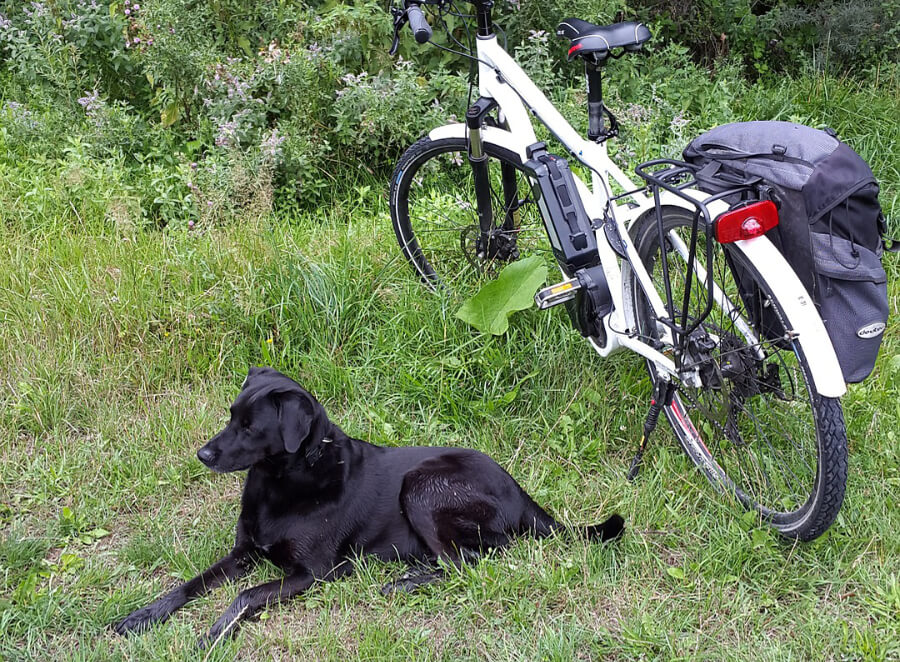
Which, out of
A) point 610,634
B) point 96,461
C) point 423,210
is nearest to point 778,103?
point 423,210

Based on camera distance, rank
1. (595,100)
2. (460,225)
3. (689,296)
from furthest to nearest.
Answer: (460,225)
(595,100)
(689,296)

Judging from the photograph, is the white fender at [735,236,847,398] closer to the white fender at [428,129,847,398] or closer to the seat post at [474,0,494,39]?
the white fender at [428,129,847,398]

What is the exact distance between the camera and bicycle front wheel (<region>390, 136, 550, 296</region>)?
4.04 m

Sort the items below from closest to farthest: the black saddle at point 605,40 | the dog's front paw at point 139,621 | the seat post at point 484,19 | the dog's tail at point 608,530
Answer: the dog's front paw at point 139,621
the dog's tail at point 608,530
the black saddle at point 605,40
the seat post at point 484,19

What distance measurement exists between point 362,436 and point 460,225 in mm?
1220

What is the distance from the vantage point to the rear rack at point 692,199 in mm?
2730

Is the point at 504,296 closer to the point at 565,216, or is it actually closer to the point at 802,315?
the point at 565,216

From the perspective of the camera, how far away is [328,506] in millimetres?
3084

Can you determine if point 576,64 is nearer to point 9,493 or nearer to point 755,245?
point 755,245

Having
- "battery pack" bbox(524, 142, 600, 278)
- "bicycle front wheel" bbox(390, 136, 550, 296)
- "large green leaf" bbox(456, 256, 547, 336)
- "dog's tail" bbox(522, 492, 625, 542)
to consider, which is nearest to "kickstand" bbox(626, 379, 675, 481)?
"dog's tail" bbox(522, 492, 625, 542)

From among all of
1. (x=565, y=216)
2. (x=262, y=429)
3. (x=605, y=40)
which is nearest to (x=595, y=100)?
(x=605, y=40)

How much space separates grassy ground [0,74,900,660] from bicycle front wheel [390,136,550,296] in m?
0.17

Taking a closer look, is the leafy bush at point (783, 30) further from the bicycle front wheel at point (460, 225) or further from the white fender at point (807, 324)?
the white fender at point (807, 324)

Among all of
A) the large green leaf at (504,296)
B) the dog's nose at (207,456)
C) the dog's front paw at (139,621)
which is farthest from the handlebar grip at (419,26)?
the dog's front paw at (139,621)
